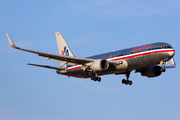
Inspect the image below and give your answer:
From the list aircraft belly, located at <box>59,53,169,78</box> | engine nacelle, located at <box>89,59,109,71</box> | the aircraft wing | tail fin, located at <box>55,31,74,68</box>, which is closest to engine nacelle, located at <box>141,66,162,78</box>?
aircraft belly, located at <box>59,53,169,78</box>

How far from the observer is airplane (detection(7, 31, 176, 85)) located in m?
53.5

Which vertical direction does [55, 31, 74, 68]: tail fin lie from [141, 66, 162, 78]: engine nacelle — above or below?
above

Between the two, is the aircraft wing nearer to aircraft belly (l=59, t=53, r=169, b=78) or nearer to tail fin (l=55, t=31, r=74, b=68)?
aircraft belly (l=59, t=53, r=169, b=78)

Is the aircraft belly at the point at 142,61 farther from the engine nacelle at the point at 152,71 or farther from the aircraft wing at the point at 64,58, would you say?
the engine nacelle at the point at 152,71

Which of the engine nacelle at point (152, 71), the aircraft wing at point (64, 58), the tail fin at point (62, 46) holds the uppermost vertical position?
the tail fin at point (62, 46)

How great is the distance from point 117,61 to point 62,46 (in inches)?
681

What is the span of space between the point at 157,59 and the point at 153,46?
92.0 inches

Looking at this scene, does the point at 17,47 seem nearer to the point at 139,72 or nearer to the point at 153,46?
the point at 153,46

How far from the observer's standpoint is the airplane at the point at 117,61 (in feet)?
175

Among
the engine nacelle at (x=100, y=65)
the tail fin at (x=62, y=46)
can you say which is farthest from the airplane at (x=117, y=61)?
the tail fin at (x=62, y=46)

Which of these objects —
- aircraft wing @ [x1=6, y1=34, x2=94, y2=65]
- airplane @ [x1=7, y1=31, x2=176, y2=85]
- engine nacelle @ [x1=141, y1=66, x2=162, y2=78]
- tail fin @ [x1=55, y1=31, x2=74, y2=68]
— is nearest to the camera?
aircraft wing @ [x1=6, y1=34, x2=94, y2=65]

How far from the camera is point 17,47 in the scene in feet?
162

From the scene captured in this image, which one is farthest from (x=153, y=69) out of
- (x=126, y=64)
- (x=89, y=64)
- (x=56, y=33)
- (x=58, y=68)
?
(x=56, y=33)

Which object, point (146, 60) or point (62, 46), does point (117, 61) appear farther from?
point (62, 46)
